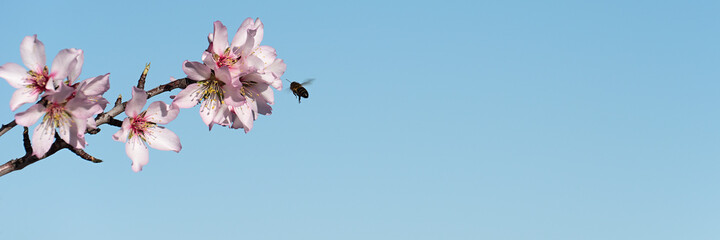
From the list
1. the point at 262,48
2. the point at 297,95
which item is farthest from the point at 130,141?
the point at 297,95

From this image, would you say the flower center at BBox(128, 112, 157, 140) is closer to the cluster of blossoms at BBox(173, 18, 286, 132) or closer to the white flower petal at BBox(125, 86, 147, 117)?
the white flower petal at BBox(125, 86, 147, 117)

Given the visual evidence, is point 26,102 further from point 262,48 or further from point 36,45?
point 262,48

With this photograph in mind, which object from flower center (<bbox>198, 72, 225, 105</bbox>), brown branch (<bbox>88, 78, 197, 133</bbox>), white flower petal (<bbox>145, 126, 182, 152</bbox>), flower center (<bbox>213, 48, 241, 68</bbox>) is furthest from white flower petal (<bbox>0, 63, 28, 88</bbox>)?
flower center (<bbox>213, 48, 241, 68</bbox>)

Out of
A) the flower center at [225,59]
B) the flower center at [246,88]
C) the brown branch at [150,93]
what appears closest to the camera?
the brown branch at [150,93]

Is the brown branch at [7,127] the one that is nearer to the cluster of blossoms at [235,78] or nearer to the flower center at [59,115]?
the flower center at [59,115]

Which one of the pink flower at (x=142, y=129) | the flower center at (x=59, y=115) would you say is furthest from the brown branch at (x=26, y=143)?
the pink flower at (x=142, y=129)

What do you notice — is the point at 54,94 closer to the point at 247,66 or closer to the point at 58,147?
the point at 58,147

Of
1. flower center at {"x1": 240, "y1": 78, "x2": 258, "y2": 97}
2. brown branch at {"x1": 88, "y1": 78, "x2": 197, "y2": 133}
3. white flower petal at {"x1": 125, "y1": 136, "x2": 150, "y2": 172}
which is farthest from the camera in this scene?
flower center at {"x1": 240, "y1": 78, "x2": 258, "y2": 97}
